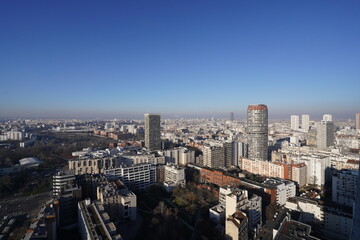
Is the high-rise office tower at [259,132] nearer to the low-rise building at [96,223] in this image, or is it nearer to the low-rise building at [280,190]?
the low-rise building at [280,190]

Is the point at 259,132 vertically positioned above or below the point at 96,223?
above

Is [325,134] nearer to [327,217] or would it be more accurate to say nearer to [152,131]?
[327,217]

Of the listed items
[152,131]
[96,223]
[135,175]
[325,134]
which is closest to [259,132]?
[152,131]

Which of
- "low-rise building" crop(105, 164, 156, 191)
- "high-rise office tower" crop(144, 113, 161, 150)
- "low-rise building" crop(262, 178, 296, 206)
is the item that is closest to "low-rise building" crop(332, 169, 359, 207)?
"low-rise building" crop(262, 178, 296, 206)

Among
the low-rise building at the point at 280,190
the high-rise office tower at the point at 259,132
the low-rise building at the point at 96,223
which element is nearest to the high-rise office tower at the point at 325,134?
the high-rise office tower at the point at 259,132

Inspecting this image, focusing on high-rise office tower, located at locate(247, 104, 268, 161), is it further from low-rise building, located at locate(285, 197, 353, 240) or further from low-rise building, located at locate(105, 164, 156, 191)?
low-rise building, located at locate(105, 164, 156, 191)

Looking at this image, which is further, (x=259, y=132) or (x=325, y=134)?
(x=325, y=134)
